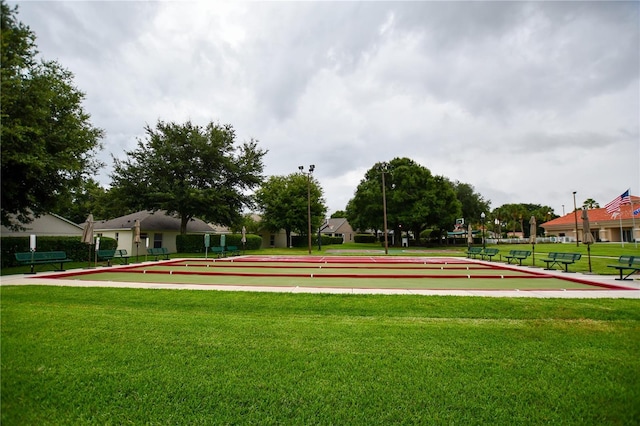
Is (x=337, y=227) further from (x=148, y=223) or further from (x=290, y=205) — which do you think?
(x=148, y=223)

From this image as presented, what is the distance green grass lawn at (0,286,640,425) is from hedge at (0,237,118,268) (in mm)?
15567

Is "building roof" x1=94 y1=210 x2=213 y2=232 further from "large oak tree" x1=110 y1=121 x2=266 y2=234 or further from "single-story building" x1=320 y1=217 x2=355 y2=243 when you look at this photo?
"single-story building" x1=320 y1=217 x2=355 y2=243

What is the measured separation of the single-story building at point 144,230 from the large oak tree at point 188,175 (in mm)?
1885

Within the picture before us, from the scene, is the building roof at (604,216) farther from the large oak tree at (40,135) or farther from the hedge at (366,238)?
the large oak tree at (40,135)

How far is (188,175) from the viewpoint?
31812 mm

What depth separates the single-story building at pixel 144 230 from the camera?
29.6m

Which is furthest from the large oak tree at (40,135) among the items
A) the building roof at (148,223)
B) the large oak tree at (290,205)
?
the large oak tree at (290,205)

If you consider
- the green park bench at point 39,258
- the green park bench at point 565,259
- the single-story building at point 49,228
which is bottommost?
the green park bench at point 565,259

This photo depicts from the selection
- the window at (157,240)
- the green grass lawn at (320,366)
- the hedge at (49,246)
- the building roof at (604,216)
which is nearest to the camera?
the green grass lawn at (320,366)

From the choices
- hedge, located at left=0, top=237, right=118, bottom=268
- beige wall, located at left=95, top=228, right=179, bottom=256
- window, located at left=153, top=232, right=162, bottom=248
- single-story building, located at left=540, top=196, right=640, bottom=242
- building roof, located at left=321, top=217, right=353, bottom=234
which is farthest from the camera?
building roof, located at left=321, top=217, right=353, bottom=234

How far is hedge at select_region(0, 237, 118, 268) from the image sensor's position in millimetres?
17297

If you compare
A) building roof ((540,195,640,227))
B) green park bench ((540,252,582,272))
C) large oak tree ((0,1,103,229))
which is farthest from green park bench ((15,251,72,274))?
building roof ((540,195,640,227))

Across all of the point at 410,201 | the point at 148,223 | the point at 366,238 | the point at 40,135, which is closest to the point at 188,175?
the point at 148,223

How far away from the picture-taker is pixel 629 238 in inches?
1907
